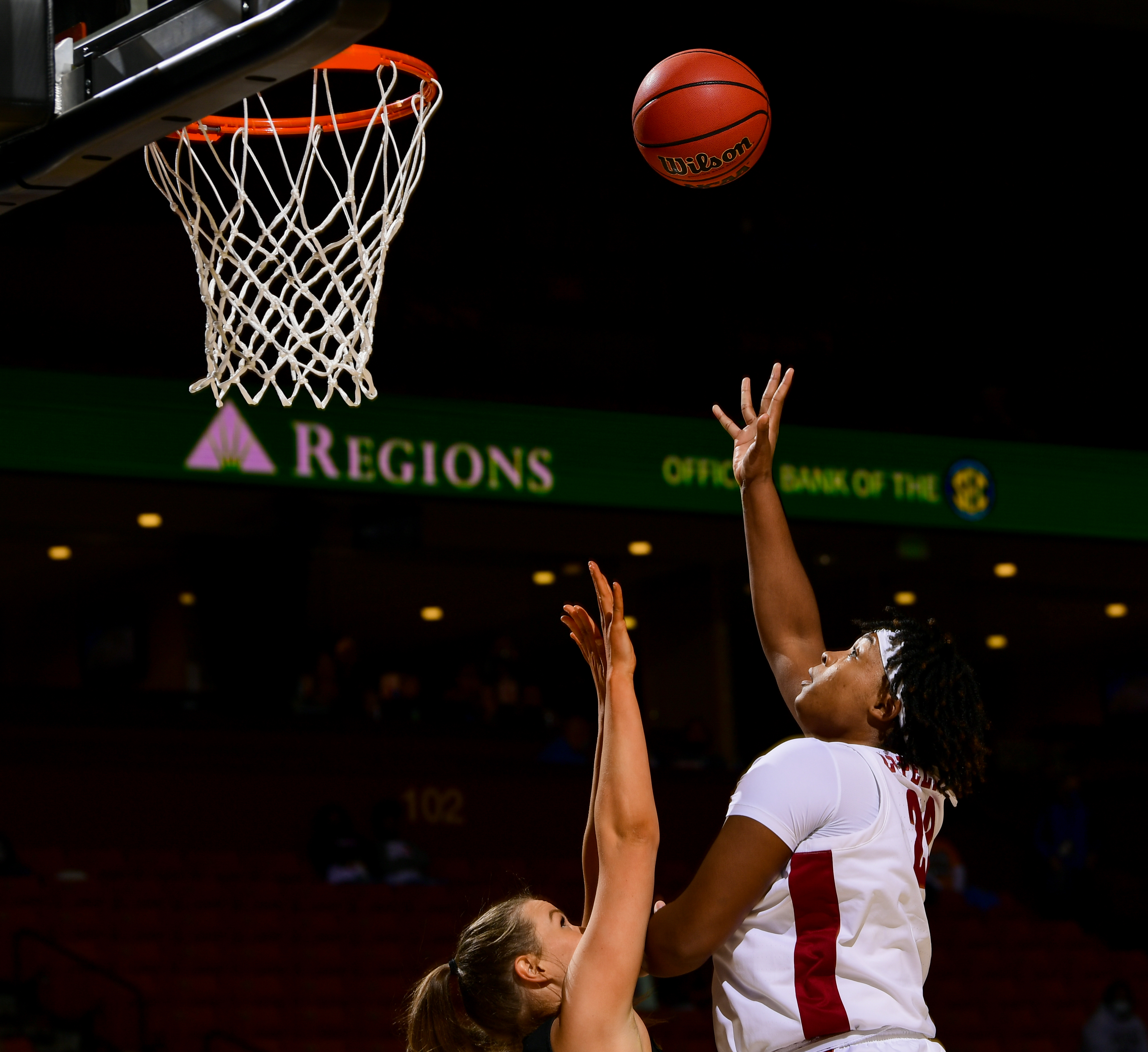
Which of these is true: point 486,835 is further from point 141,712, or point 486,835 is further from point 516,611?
point 516,611

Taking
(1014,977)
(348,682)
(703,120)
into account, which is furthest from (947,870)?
(703,120)

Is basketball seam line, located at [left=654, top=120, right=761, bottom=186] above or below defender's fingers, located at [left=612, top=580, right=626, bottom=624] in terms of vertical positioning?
above

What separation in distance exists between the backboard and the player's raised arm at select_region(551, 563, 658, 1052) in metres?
0.93

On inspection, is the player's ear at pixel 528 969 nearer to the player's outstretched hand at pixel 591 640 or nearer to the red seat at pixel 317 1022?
the player's outstretched hand at pixel 591 640

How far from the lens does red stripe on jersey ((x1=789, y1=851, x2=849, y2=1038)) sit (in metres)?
2.15

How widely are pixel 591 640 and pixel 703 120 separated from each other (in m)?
1.93

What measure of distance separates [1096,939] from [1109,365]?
5013 mm

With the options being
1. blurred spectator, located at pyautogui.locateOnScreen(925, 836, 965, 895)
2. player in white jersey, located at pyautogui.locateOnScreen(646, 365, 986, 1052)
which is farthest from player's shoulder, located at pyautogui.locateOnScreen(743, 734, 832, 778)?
blurred spectator, located at pyautogui.locateOnScreen(925, 836, 965, 895)

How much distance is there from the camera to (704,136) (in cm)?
392

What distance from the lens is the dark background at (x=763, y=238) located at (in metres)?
10.8

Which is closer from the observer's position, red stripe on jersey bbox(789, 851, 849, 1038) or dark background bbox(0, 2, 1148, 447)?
red stripe on jersey bbox(789, 851, 849, 1038)

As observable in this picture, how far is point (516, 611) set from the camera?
50.7 ft

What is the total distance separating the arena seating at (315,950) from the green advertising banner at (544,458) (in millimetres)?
2287

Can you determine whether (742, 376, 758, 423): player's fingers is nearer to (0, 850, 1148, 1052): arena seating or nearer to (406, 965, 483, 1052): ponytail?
(406, 965, 483, 1052): ponytail
